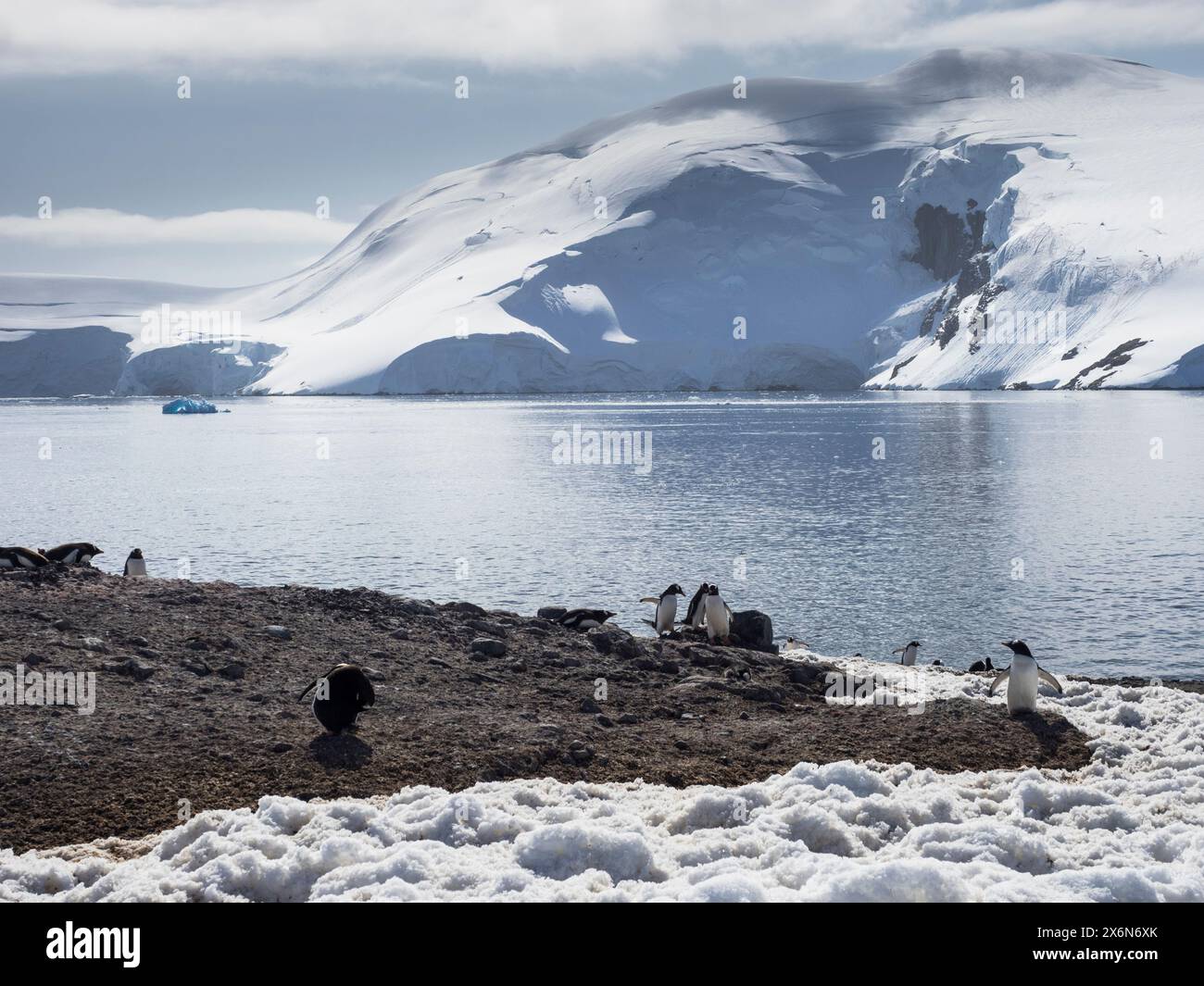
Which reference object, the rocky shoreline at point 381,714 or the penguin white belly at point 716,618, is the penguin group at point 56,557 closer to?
the rocky shoreline at point 381,714

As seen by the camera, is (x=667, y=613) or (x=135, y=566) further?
(x=135, y=566)

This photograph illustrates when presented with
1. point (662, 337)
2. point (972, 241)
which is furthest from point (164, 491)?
point (972, 241)

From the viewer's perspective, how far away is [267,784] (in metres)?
7.78

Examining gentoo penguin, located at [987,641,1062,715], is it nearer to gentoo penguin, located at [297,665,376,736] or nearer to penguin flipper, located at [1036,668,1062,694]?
penguin flipper, located at [1036,668,1062,694]

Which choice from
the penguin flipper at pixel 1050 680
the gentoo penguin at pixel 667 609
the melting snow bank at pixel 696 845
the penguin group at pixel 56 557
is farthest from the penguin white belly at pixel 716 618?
the penguin group at pixel 56 557

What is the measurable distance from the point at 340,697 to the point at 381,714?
833 mm

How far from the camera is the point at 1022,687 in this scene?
10.4 metres

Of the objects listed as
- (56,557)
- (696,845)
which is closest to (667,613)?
(56,557)

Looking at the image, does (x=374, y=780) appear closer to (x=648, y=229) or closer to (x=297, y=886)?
(x=297, y=886)

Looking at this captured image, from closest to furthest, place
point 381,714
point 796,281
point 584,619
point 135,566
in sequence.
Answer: point 381,714 < point 584,619 < point 135,566 < point 796,281

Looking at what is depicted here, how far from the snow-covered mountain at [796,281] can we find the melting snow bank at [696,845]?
123779 millimetres

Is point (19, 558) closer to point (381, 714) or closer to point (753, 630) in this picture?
point (381, 714)

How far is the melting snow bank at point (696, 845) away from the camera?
20.1 feet
